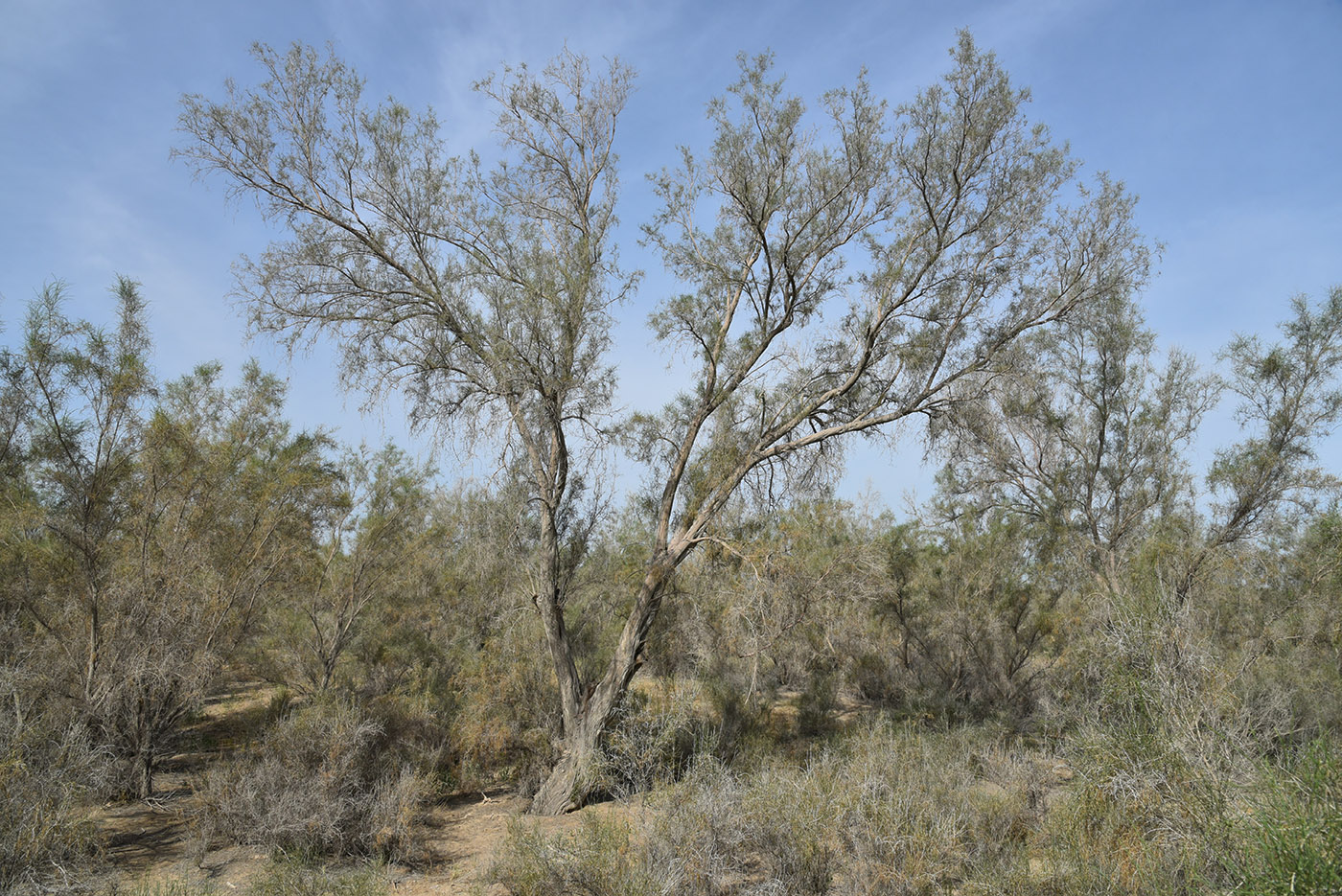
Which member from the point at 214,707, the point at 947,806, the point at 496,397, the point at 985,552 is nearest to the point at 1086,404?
the point at 985,552

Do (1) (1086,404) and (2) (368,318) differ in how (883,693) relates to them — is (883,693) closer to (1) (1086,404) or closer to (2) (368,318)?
(1) (1086,404)

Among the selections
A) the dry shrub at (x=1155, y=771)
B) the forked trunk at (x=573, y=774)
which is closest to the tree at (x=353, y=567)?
the forked trunk at (x=573, y=774)

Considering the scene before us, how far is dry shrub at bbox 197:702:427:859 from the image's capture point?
726 cm

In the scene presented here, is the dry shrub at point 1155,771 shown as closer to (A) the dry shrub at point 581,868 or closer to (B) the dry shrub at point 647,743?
(A) the dry shrub at point 581,868

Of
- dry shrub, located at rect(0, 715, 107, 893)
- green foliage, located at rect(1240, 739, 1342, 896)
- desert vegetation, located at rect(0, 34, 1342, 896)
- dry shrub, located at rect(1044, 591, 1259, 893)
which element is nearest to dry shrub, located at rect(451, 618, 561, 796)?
desert vegetation, located at rect(0, 34, 1342, 896)

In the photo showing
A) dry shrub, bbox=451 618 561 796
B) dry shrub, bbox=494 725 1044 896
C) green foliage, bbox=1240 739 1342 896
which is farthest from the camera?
dry shrub, bbox=451 618 561 796

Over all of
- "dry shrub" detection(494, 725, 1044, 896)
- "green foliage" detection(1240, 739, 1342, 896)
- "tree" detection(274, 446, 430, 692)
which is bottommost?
"dry shrub" detection(494, 725, 1044, 896)

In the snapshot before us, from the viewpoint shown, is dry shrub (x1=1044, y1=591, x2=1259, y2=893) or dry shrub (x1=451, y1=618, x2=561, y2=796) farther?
dry shrub (x1=451, y1=618, x2=561, y2=796)

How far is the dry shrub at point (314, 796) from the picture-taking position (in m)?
7.26

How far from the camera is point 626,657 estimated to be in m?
9.71

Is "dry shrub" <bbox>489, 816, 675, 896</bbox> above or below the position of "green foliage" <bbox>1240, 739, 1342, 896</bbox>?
below

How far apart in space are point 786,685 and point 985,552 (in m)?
6.13

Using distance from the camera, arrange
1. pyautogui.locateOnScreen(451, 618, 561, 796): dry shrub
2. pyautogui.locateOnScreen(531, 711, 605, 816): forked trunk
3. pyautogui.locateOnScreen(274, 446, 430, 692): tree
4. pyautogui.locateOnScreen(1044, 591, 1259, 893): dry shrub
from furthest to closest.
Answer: pyautogui.locateOnScreen(274, 446, 430, 692): tree → pyautogui.locateOnScreen(451, 618, 561, 796): dry shrub → pyautogui.locateOnScreen(531, 711, 605, 816): forked trunk → pyautogui.locateOnScreen(1044, 591, 1259, 893): dry shrub

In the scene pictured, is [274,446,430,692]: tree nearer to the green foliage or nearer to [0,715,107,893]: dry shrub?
[0,715,107,893]: dry shrub
